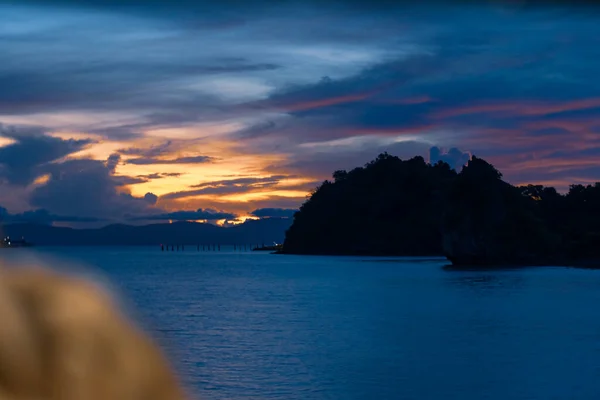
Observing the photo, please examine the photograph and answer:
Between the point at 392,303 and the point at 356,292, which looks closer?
the point at 392,303

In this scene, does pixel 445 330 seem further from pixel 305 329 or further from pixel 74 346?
pixel 74 346

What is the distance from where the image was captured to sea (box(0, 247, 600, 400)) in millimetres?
29781

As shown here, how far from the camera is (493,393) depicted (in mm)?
29750

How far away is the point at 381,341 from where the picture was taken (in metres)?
45.6

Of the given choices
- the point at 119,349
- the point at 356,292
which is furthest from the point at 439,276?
the point at 119,349

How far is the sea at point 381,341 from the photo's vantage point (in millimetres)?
29781

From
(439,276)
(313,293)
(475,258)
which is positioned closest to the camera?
(313,293)

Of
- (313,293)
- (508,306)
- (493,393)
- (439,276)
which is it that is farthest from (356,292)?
(493,393)

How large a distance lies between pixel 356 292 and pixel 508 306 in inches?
891

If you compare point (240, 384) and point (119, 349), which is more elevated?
point (119, 349)

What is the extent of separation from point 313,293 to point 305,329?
37.8 metres

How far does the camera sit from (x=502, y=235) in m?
127

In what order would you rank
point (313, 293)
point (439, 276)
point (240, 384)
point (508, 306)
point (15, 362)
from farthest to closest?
point (439, 276), point (313, 293), point (508, 306), point (240, 384), point (15, 362)

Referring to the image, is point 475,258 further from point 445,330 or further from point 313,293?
point 445,330
